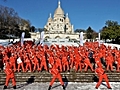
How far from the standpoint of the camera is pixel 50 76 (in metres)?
13.4

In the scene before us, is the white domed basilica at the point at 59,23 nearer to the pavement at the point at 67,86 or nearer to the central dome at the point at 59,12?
the central dome at the point at 59,12

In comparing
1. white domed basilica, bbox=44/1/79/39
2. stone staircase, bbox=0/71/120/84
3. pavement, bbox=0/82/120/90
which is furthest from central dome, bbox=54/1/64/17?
pavement, bbox=0/82/120/90

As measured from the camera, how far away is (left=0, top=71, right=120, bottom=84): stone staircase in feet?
42.9

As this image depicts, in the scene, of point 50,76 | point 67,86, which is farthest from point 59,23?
point 67,86

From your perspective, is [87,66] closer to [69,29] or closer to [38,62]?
[38,62]

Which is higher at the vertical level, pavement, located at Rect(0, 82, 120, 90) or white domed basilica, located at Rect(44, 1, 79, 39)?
white domed basilica, located at Rect(44, 1, 79, 39)

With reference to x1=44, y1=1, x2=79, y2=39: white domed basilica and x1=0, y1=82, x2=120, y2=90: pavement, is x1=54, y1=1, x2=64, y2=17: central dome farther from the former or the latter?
x1=0, y1=82, x2=120, y2=90: pavement

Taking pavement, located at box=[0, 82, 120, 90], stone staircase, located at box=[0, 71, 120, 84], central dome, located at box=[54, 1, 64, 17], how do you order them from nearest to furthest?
pavement, located at box=[0, 82, 120, 90] < stone staircase, located at box=[0, 71, 120, 84] < central dome, located at box=[54, 1, 64, 17]

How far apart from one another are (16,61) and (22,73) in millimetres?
1111

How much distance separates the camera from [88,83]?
41.9ft

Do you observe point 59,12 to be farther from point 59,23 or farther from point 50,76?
point 50,76

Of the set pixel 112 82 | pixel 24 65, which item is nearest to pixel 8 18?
pixel 24 65

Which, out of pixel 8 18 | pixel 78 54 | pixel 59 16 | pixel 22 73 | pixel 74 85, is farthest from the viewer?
pixel 59 16

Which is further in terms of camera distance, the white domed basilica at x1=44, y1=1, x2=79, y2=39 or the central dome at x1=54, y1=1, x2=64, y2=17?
the central dome at x1=54, y1=1, x2=64, y2=17
